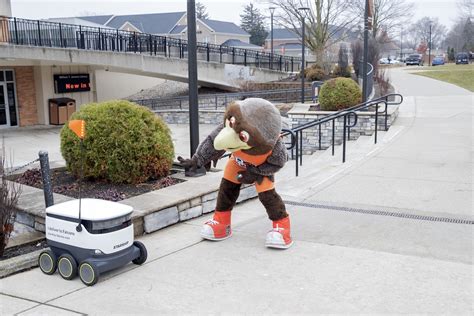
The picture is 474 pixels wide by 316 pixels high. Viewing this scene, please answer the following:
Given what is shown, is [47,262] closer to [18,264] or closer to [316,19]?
[18,264]

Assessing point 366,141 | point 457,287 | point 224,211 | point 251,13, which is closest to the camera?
point 457,287

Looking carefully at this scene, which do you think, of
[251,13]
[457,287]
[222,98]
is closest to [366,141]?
[457,287]

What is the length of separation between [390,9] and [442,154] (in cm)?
4067

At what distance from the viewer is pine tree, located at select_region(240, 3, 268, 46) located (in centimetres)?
7519

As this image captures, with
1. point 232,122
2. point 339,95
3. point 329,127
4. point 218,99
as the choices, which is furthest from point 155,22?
point 232,122

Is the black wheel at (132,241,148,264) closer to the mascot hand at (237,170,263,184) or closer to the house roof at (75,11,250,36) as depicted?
the mascot hand at (237,170,263,184)

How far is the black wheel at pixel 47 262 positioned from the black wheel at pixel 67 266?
0.08m

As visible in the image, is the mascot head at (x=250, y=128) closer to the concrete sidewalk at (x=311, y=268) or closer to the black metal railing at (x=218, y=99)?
the concrete sidewalk at (x=311, y=268)

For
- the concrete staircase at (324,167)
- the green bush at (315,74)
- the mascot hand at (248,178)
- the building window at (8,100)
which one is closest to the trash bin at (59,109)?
the building window at (8,100)

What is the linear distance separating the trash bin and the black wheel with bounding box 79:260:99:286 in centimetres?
1914

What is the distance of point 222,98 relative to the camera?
922 inches

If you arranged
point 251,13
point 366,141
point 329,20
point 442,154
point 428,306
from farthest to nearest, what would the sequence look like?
point 251,13, point 329,20, point 366,141, point 442,154, point 428,306

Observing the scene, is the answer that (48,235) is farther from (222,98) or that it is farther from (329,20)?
(329,20)

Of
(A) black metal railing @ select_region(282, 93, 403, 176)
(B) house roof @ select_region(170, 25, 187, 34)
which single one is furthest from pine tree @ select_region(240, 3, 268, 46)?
(A) black metal railing @ select_region(282, 93, 403, 176)
